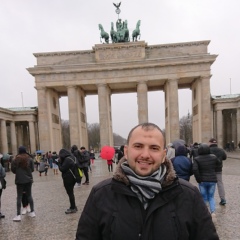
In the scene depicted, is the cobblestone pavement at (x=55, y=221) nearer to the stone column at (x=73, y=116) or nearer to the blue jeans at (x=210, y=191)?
the blue jeans at (x=210, y=191)

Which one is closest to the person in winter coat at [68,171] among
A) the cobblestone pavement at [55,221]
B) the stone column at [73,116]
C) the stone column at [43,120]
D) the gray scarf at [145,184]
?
the cobblestone pavement at [55,221]

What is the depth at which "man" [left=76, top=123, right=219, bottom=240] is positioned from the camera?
5.63 feet

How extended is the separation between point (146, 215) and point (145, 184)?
0.73ft

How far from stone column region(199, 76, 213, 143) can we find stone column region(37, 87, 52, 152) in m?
23.4

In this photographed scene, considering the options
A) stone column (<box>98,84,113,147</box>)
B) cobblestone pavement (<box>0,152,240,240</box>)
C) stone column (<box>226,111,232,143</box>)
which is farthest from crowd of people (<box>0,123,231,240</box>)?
stone column (<box>226,111,232,143</box>)

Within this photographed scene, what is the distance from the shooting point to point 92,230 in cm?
185

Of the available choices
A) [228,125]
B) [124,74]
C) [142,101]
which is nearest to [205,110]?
[142,101]

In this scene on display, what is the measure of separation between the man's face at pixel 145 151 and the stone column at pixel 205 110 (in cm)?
3510

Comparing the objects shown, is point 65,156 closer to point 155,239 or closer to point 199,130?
point 155,239

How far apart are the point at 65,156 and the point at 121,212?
5770 millimetres

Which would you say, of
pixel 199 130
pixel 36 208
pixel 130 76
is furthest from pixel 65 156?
pixel 199 130

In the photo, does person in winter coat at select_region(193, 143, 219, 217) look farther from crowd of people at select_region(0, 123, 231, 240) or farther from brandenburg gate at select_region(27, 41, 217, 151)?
brandenburg gate at select_region(27, 41, 217, 151)

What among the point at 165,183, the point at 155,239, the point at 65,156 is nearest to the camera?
the point at 155,239

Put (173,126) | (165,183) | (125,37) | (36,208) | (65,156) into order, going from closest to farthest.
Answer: (165,183)
(65,156)
(36,208)
(173,126)
(125,37)
